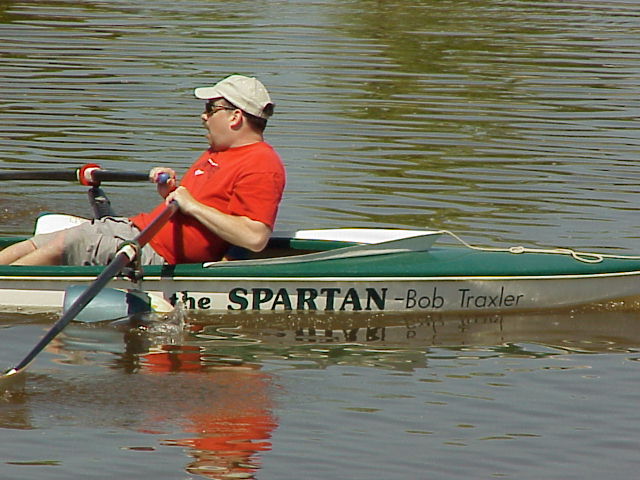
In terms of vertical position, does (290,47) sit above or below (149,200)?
above

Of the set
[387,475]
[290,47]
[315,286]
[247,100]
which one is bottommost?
[387,475]

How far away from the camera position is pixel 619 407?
22.8ft

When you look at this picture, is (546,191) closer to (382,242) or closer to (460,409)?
(382,242)

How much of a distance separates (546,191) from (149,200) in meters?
3.23

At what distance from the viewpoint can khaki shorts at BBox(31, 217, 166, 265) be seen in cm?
828

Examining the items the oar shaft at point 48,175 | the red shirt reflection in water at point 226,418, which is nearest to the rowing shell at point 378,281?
the red shirt reflection in water at point 226,418

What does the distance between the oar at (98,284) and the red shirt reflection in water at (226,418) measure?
47 cm

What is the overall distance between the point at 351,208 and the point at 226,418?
197 inches

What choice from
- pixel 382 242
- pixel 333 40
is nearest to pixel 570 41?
pixel 333 40

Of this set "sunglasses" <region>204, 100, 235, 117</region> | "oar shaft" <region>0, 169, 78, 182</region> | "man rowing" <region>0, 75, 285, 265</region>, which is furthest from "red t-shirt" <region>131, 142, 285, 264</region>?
"oar shaft" <region>0, 169, 78, 182</region>

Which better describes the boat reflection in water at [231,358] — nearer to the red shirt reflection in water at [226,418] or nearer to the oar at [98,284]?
the red shirt reflection in water at [226,418]

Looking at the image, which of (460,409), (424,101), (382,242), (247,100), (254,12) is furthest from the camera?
(254,12)

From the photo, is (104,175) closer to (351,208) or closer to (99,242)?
(99,242)

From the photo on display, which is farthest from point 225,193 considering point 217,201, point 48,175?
point 48,175
